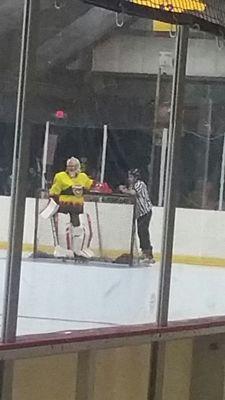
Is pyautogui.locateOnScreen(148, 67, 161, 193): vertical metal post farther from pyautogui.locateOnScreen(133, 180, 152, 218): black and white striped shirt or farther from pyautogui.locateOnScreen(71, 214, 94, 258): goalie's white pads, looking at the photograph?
pyautogui.locateOnScreen(71, 214, 94, 258): goalie's white pads

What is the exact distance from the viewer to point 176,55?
13.2 feet

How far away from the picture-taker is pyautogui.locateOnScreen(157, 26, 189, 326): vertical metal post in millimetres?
4004

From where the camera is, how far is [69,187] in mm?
3980

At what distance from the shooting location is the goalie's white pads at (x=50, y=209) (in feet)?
12.7

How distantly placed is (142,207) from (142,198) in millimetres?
101

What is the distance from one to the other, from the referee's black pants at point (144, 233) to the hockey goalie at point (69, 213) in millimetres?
241

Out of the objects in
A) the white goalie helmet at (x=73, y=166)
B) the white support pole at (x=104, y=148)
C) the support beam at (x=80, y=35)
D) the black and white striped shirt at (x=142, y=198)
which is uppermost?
the support beam at (x=80, y=35)

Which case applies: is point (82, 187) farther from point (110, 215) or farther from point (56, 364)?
point (56, 364)

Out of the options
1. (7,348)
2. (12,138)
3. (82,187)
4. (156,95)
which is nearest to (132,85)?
(156,95)

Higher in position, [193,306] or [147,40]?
[147,40]

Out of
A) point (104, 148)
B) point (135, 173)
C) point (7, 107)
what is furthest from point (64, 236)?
point (7, 107)

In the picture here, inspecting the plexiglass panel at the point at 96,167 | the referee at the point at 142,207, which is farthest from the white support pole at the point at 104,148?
the referee at the point at 142,207

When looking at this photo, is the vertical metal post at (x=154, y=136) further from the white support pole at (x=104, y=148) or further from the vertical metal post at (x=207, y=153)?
the vertical metal post at (x=207, y=153)

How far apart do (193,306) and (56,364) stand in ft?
3.22
